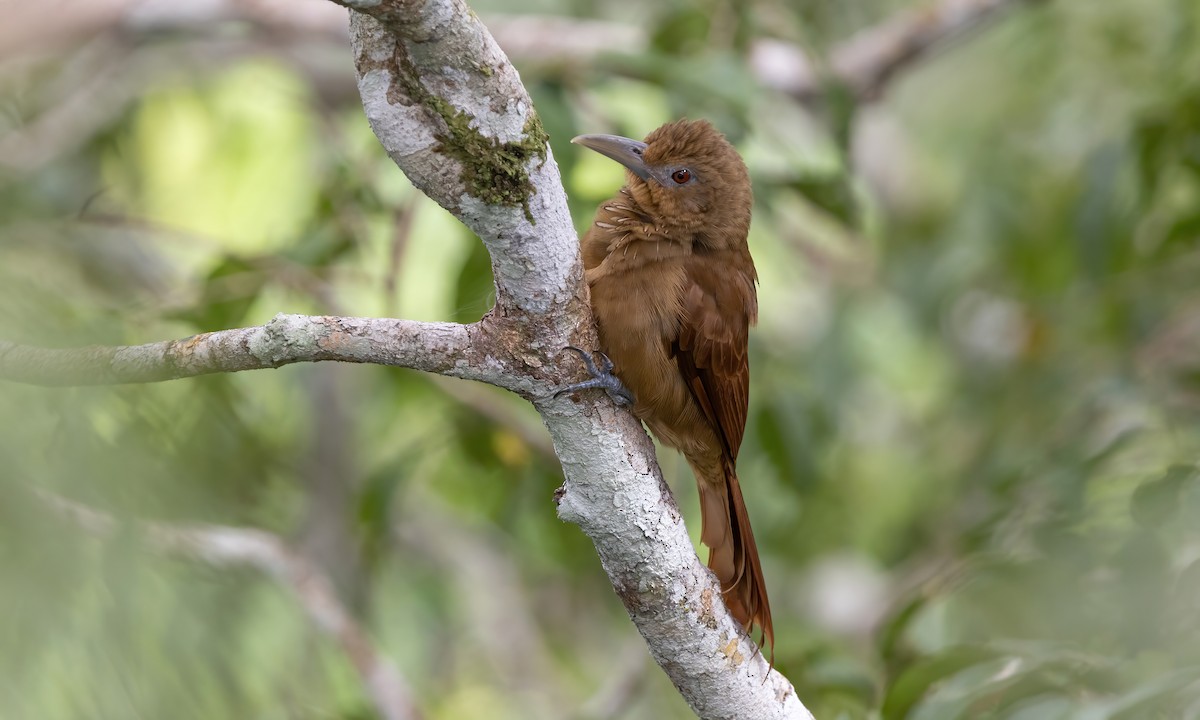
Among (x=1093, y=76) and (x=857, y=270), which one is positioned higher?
(x=857, y=270)

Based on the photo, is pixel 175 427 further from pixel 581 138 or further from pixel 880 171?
pixel 880 171

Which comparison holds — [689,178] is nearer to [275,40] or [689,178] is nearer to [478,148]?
[478,148]

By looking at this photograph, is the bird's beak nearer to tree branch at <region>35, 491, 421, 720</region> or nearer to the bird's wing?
the bird's wing

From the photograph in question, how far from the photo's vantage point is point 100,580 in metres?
1.75

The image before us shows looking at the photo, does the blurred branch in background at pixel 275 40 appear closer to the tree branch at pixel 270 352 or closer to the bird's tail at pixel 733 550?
the bird's tail at pixel 733 550

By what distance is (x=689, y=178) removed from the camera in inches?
113

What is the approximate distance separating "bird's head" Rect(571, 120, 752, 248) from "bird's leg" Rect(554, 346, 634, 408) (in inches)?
28.7

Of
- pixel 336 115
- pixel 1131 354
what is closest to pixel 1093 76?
pixel 1131 354

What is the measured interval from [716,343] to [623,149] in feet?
1.91

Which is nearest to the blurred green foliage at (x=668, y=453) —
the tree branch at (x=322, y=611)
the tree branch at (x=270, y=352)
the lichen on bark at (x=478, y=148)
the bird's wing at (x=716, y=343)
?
the tree branch at (x=270, y=352)

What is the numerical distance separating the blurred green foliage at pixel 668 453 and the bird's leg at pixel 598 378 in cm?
61

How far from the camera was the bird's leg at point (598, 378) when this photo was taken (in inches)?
78.2

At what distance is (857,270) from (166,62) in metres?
3.69

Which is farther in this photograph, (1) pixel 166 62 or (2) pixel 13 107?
(1) pixel 166 62
